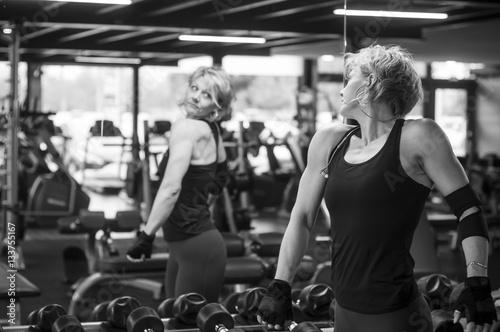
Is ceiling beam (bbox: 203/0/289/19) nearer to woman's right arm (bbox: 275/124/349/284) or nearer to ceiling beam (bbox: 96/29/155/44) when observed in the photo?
ceiling beam (bbox: 96/29/155/44)

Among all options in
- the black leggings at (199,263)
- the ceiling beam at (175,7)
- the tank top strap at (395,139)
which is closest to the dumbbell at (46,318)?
the black leggings at (199,263)

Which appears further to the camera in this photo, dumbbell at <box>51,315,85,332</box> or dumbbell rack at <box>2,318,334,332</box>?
dumbbell rack at <box>2,318,334,332</box>

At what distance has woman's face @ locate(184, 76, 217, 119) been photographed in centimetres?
301

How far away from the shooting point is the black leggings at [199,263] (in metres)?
2.95

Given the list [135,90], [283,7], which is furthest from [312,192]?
[135,90]

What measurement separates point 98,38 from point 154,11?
2.64 metres

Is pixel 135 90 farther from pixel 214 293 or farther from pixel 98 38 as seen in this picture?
pixel 214 293

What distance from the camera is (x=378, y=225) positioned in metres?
1.80

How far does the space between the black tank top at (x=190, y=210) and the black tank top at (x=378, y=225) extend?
1207 mm

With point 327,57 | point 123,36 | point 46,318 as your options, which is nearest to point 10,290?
point 46,318

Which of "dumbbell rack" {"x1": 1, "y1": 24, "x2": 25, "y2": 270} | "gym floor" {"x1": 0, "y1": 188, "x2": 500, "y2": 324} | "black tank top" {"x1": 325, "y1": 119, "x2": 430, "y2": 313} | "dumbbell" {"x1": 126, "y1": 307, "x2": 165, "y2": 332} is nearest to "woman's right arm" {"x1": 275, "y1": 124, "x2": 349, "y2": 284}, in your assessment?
"black tank top" {"x1": 325, "y1": 119, "x2": 430, "y2": 313}

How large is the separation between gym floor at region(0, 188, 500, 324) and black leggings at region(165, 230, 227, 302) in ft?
6.49

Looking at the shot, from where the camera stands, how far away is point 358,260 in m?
1.82

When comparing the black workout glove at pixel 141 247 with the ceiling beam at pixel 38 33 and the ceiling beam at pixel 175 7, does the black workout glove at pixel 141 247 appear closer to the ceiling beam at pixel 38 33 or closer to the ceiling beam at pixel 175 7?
the ceiling beam at pixel 175 7
